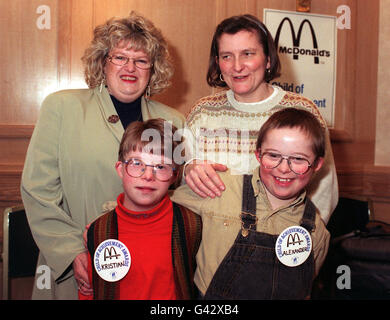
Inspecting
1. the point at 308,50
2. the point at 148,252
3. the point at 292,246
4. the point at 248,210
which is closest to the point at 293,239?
the point at 292,246

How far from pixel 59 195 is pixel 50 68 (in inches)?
27.1

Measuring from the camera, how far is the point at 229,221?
99cm

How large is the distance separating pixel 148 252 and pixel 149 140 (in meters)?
0.30

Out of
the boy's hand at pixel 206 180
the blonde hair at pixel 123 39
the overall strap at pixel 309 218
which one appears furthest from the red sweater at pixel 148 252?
the blonde hair at pixel 123 39

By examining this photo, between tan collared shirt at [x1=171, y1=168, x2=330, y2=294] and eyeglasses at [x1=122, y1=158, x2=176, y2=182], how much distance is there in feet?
0.49

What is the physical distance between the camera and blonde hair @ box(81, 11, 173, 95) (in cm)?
115

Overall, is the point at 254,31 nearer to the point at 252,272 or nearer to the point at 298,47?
the point at 298,47

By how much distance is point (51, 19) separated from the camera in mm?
1600

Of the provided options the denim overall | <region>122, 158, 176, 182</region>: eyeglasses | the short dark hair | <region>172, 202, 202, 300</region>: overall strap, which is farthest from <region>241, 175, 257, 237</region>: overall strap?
the short dark hair

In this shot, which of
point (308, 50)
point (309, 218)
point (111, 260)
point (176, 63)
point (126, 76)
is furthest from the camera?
point (176, 63)

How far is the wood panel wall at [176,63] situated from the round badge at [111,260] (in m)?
0.83

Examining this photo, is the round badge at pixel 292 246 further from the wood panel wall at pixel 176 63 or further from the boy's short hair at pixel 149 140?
the wood panel wall at pixel 176 63

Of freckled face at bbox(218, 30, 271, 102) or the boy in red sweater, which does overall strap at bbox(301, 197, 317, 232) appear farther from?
freckled face at bbox(218, 30, 271, 102)

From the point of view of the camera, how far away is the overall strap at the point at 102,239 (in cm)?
93
